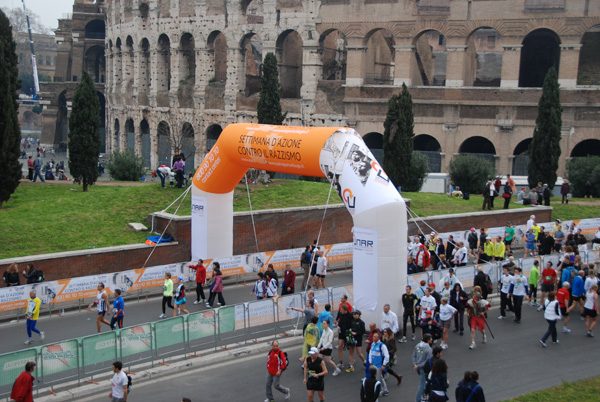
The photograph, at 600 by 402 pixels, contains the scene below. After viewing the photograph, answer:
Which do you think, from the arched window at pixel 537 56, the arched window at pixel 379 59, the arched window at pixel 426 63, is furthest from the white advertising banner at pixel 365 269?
the arched window at pixel 537 56

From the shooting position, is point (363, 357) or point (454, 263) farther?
point (454, 263)

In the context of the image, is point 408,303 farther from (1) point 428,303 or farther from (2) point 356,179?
(2) point 356,179

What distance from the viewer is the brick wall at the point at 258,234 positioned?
68.9 feet

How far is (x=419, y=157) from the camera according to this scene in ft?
120

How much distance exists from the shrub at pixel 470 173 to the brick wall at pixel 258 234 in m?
6.09

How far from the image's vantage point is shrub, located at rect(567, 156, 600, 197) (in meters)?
35.9

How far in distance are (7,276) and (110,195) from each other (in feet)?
32.8

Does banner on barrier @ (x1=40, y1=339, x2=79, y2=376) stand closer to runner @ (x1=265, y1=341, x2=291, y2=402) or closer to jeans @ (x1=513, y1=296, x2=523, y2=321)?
runner @ (x1=265, y1=341, x2=291, y2=402)

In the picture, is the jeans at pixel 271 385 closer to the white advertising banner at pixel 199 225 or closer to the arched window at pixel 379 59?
the white advertising banner at pixel 199 225

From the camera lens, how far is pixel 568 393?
13.8m

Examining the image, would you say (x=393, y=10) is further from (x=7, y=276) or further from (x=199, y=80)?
(x=7, y=276)

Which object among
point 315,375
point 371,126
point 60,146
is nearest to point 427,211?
point 371,126

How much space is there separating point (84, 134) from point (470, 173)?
18.5 metres

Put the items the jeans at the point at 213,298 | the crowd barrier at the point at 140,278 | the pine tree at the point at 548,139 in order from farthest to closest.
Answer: the pine tree at the point at 548,139
the jeans at the point at 213,298
the crowd barrier at the point at 140,278
